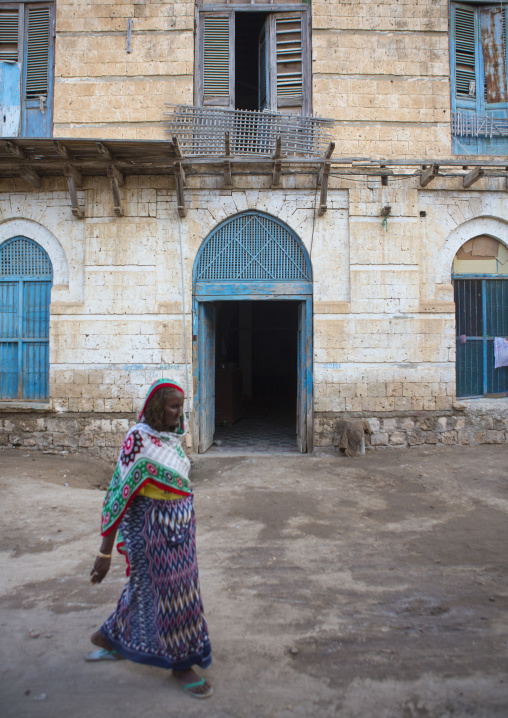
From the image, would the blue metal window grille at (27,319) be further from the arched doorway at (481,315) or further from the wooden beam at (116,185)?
the arched doorway at (481,315)

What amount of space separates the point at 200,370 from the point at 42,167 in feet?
12.4

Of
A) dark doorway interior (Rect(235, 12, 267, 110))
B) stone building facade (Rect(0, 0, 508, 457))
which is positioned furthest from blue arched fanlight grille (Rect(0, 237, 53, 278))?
dark doorway interior (Rect(235, 12, 267, 110))

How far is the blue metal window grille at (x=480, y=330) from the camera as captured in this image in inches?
306

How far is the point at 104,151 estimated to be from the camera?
21.3 feet

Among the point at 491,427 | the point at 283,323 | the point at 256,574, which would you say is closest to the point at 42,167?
the point at 256,574

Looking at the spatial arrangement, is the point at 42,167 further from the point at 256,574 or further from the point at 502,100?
the point at 502,100

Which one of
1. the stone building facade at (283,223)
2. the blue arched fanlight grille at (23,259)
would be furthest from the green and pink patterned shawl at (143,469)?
the blue arched fanlight grille at (23,259)

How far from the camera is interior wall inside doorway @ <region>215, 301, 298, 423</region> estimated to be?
1481 centimetres

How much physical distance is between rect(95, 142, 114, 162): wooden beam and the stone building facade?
2.17 feet

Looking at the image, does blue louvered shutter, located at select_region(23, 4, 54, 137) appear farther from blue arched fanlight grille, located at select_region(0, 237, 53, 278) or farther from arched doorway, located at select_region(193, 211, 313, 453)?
arched doorway, located at select_region(193, 211, 313, 453)

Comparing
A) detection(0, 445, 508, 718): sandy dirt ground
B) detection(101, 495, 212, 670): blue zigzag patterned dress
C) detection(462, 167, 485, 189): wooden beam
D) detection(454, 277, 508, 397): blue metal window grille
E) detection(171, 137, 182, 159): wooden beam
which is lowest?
detection(0, 445, 508, 718): sandy dirt ground

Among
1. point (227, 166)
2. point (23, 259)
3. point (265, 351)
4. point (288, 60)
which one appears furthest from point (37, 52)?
point (265, 351)

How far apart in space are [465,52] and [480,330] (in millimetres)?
4439

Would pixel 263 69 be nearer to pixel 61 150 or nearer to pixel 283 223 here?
pixel 283 223
